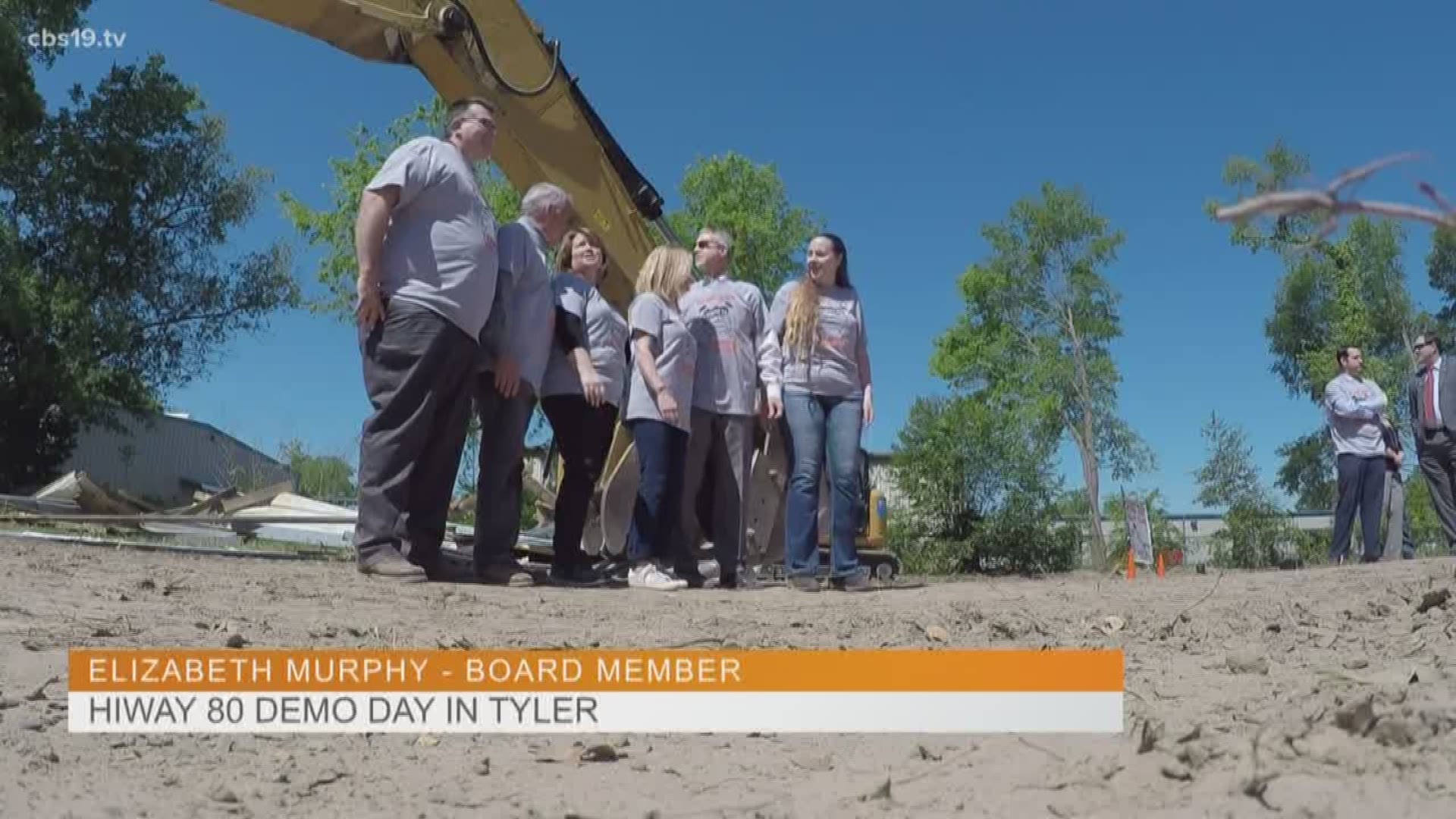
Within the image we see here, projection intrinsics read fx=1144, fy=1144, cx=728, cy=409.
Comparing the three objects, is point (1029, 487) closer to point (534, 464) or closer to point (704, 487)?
point (534, 464)

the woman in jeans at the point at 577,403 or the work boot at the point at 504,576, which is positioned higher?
the woman in jeans at the point at 577,403

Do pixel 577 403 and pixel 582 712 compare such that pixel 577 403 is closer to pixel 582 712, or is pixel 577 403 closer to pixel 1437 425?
pixel 582 712

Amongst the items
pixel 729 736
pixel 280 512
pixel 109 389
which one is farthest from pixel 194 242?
pixel 729 736

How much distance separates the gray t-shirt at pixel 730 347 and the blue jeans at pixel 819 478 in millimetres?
254

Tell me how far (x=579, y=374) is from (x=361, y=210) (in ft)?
4.51

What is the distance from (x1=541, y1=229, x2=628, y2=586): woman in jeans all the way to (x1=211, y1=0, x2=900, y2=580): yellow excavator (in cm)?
85

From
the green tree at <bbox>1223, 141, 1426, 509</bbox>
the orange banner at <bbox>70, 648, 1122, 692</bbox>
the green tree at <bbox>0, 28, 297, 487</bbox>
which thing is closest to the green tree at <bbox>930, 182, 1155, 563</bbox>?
the green tree at <bbox>1223, 141, 1426, 509</bbox>

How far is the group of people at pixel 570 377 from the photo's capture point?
4.61 m

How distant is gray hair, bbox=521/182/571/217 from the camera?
559cm

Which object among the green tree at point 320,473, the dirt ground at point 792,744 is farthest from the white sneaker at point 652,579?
the green tree at point 320,473

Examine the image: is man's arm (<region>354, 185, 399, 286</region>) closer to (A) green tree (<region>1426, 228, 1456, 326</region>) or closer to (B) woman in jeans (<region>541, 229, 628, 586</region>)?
(B) woman in jeans (<region>541, 229, 628, 586</region>)

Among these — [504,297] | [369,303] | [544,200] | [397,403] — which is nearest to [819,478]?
[504,297]

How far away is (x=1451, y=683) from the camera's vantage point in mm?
2135

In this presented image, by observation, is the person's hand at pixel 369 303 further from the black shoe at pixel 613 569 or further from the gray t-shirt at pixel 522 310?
the black shoe at pixel 613 569
